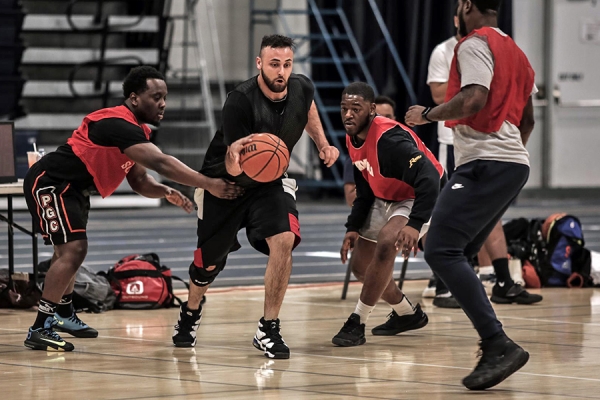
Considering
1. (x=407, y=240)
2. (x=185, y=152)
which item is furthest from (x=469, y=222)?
(x=185, y=152)

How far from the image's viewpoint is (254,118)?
601 centimetres

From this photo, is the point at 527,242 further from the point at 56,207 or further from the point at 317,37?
the point at 317,37

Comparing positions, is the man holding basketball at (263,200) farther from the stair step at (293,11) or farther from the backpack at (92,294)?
the stair step at (293,11)

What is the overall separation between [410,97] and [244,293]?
10684mm

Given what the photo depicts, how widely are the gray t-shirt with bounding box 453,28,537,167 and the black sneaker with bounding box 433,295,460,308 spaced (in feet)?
9.04

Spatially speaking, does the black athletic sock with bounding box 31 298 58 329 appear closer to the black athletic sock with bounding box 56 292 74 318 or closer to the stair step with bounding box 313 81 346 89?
the black athletic sock with bounding box 56 292 74 318

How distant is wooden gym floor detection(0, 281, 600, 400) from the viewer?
16.2ft

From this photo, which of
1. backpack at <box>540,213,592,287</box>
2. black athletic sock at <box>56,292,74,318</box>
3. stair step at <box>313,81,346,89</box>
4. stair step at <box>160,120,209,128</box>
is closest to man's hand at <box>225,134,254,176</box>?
black athletic sock at <box>56,292,74,318</box>

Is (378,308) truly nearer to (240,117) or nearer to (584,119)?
(240,117)

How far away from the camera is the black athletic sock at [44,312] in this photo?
6.11 metres

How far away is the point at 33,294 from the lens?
7672 millimetres

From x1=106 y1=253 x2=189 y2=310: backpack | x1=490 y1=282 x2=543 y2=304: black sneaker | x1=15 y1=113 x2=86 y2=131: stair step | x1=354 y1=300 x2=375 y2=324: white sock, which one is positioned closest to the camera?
x1=354 y1=300 x2=375 y2=324: white sock

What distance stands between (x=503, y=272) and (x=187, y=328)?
2.75 meters

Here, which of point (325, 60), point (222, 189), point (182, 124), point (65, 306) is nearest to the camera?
point (222, 189)
